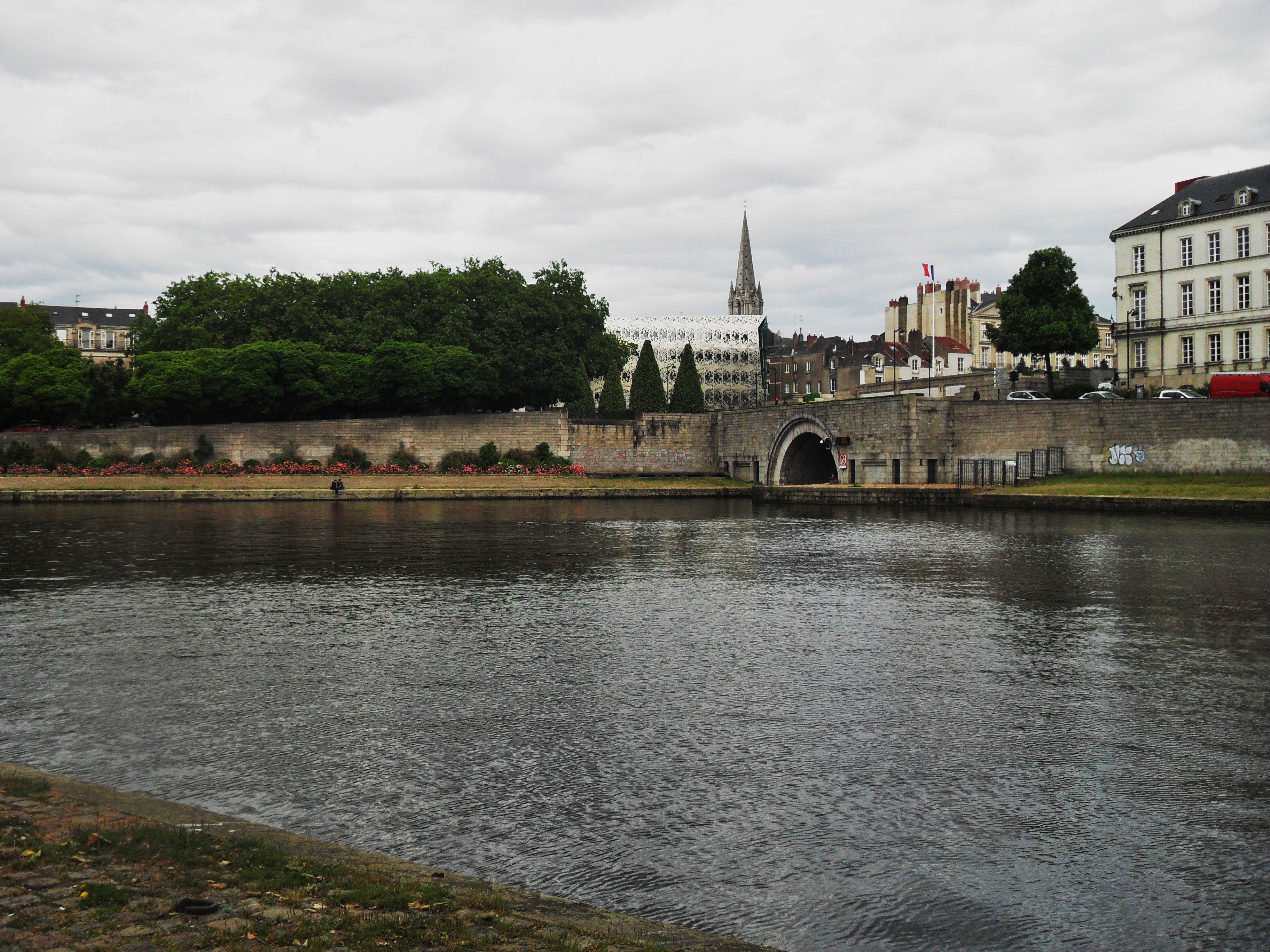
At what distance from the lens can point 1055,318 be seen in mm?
62188

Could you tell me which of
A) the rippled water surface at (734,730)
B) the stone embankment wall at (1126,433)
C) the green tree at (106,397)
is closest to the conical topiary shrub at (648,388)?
the stone embankment wall at (1126,433)

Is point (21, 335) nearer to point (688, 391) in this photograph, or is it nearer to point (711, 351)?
point (688, 391)

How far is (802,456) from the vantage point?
67.6m

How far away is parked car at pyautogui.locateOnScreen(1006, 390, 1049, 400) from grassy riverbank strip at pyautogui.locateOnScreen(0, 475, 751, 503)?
1609 cm

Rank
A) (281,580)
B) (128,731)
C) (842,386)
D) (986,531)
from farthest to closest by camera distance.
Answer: (842,386)
(986,531)
(281,580)
(128,731)

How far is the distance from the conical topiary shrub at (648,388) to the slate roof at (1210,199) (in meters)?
34.0

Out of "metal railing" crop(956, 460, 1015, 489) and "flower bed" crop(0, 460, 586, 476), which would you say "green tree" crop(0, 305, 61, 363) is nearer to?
"flower bed" crop(0, 460, 586, 476)

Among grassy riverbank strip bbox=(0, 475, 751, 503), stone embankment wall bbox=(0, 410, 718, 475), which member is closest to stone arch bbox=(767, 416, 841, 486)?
grassy riverbank strip bbox=(0, 475, 751, 503)

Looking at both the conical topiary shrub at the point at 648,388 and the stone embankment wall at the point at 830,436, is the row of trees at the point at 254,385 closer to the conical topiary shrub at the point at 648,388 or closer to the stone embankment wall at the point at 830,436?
the stone embankment wall at the point at 830,436

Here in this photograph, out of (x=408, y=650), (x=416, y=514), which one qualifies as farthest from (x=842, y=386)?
(x=408, y=650)

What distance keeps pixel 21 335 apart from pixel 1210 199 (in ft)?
294

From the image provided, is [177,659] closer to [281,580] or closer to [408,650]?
[408,650]

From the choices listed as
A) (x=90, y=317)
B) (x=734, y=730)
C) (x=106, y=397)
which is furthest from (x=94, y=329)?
(x=734, y=730)

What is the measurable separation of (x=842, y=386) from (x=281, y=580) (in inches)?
4452
